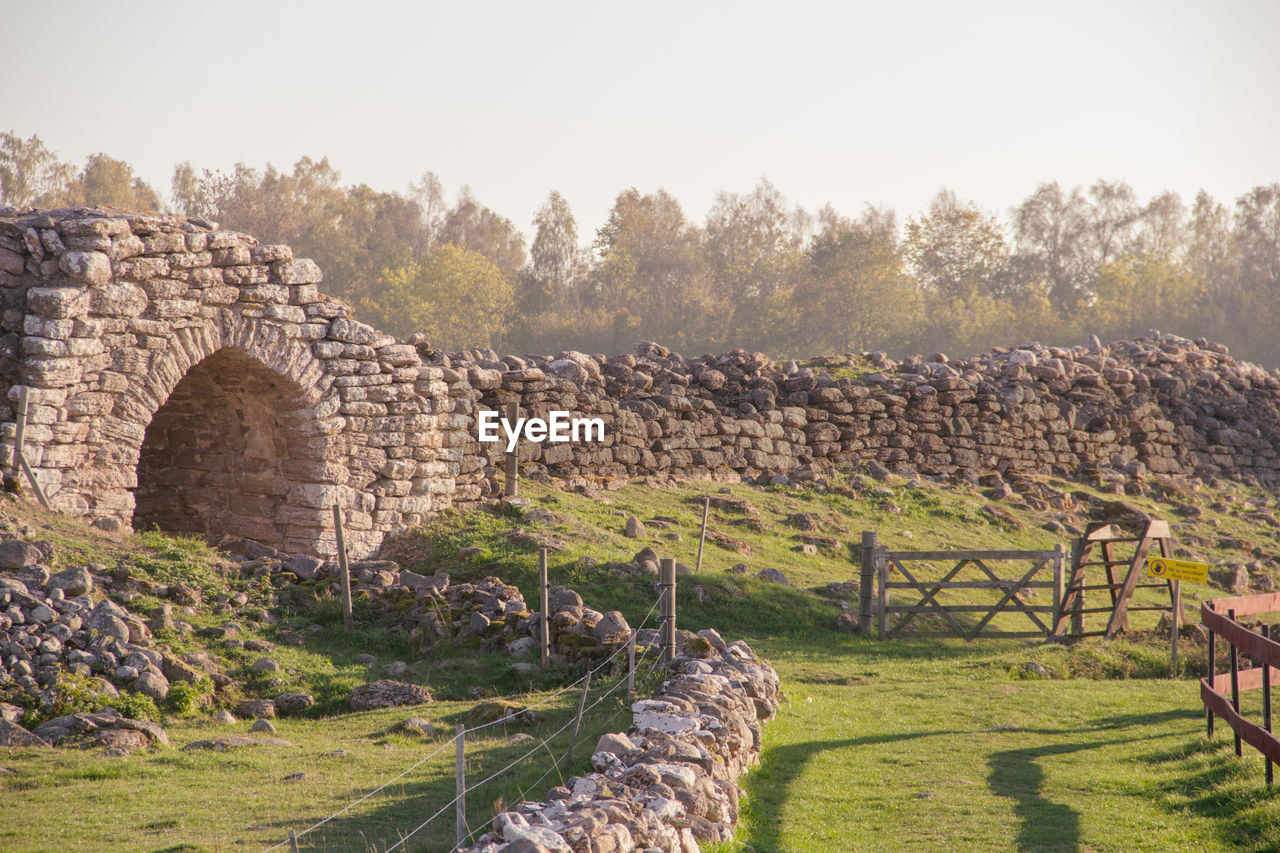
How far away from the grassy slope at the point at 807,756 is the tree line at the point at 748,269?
125 feet

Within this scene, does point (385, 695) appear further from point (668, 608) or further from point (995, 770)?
point (995, 770)

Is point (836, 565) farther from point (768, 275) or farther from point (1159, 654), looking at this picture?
point (768, 275)

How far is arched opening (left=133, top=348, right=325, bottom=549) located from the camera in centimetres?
1398

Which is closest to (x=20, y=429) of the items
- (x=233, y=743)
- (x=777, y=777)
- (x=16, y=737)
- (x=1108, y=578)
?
(x=16, y=737)

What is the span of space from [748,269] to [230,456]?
46.0m

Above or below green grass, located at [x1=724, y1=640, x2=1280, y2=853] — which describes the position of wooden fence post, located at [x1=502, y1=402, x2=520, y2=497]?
above

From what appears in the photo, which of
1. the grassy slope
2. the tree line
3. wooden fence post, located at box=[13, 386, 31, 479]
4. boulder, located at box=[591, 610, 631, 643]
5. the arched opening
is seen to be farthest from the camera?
the tree line

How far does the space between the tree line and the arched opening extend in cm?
3450

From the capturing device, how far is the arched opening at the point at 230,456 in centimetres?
1398

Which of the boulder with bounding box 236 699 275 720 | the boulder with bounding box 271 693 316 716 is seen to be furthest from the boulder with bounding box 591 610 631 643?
the boulder with bounding box 236 699 275 720

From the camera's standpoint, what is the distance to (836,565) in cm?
1636

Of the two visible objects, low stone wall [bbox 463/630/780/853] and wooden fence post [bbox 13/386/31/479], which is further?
wooden fence post [bbox 13/386/31/479]

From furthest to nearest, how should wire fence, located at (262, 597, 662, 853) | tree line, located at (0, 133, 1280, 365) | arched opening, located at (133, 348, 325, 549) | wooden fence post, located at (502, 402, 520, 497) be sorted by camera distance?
1. tree line, located at (0, 133, 1280, 365)
2. wooden fence post, located at (502, 402, 520, 497)
3. arched opening, located at (133, 348, 325, 549)
4. wire fence, located at (262, 597, 662, 853)

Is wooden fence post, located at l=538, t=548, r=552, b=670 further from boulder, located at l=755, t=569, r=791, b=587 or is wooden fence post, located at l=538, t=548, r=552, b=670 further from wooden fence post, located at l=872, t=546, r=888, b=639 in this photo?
wooden fence post, located at l=872, t=546, r=888, b=639
